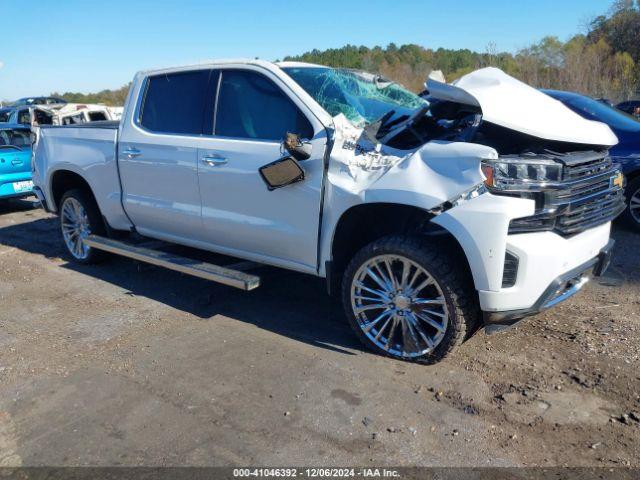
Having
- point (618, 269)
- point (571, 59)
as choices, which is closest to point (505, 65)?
point (571, 59)

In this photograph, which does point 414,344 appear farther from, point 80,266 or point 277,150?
point 80,266

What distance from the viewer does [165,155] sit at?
4.79m

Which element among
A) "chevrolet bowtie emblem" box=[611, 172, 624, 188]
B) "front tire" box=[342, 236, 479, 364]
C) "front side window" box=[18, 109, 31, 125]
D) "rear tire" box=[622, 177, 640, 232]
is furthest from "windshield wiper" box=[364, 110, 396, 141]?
"front side window" box=[18, 109, 31, 125]

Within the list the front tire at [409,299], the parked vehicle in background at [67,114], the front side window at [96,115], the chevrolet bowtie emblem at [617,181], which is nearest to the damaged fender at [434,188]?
the front tire at [409,299]

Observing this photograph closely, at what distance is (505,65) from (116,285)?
30.5 meters

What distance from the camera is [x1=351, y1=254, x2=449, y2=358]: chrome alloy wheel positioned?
355cm

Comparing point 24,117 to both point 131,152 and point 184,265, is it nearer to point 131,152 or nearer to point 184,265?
point 131,152

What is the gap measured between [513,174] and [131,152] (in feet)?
11.6

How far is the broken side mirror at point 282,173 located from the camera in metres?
3.84

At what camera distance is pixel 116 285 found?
5695 mm

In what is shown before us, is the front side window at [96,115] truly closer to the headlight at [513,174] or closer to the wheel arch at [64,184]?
the wheel arch at [64,184]

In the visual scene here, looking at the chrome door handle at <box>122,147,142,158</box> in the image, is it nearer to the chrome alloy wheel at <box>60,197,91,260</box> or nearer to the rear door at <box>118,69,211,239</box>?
the rear door at <box>118,69,211,239</box>

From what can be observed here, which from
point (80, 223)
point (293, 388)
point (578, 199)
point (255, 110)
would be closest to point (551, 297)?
point (578, 199)

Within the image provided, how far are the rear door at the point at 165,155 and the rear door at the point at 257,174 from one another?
192 mm
